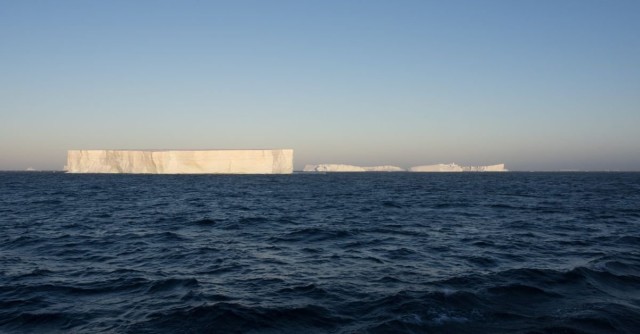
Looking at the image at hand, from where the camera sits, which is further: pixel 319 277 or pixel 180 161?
pixel 180 161

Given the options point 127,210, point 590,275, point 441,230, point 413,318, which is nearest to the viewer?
point 413,318

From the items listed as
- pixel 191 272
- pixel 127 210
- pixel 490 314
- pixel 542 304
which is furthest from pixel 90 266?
pixel 127 210

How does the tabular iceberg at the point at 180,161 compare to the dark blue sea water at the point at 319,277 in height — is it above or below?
above

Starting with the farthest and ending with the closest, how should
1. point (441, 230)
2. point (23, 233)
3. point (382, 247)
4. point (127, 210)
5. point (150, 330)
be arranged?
point (127, 210) < point (441, 230) < point (23, 233) < point (382, 247) < point (150, 330)

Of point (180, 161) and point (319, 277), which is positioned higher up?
point (180, 161)

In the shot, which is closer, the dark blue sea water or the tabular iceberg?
the dark blue sea water

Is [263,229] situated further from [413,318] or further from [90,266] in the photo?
[413,318]

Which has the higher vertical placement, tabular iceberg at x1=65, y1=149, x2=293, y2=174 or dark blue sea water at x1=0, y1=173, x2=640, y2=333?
tabular iceberg at x1=65, y1=149, x2=293, y2=174

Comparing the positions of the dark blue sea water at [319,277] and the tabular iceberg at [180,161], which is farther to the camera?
the tabular iceberg at [180,161]
